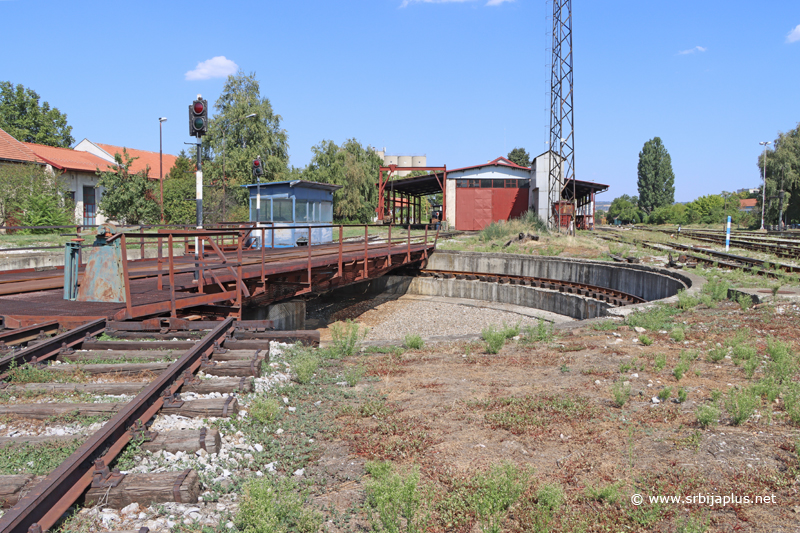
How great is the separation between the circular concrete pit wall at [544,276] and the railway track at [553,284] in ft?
0.49

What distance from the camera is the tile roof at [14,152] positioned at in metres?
35.3

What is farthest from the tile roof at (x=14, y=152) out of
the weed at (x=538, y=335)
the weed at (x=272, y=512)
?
the weed at (x=272, y=512)

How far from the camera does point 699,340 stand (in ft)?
25.6

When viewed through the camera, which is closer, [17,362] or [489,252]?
[17,362]

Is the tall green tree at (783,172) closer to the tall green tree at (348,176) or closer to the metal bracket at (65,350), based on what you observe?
the tall green tree at (348,176)

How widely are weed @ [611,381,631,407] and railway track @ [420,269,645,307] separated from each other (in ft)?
39.6

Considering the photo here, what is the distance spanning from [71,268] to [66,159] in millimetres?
41848

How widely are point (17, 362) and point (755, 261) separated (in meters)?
19.1

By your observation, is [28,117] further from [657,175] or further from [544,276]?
[657,175]

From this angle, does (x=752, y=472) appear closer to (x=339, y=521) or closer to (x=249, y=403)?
(x=339, y=521)

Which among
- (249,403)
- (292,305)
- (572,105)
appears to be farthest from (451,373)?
(572,105)

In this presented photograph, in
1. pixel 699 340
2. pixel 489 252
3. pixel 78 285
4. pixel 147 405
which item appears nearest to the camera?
pixel 147 405

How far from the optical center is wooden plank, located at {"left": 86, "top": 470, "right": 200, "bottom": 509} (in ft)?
A: 10.2

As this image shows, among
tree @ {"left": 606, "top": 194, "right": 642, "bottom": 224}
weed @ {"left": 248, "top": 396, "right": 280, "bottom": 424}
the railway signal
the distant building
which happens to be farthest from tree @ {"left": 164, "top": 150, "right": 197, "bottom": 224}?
the distant building
